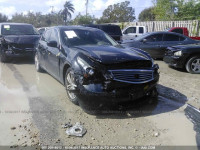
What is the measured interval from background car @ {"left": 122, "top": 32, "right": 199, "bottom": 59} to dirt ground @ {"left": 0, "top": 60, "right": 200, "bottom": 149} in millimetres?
4507

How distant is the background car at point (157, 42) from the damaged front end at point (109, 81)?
632cm

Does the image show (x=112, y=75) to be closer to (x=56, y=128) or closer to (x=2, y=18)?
(x=56, y=128)

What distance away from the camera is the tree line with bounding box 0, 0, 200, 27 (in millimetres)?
29875

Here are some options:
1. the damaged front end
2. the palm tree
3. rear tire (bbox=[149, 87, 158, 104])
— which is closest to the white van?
rear tire (bbox=[149, 87, 158, 104])

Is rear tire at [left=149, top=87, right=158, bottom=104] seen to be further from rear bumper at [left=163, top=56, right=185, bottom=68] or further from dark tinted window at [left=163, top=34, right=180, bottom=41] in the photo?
dark tinted window at [left=163, top=34, right=180, bottom=41]

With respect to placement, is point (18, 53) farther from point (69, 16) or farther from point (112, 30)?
point (69, 16)

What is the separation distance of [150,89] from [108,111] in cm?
95

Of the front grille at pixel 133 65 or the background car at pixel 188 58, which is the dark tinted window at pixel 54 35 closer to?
the front grille at pixel 133 65

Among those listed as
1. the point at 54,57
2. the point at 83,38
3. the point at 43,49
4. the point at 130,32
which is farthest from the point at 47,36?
the point at 130,32

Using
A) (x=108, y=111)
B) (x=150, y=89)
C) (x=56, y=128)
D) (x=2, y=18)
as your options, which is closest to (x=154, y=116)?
(x=150, y=89)

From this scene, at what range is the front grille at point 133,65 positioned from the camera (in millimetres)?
3979

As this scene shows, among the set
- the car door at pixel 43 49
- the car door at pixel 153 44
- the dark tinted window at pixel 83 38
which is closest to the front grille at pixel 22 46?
the car door at pixel 43 49

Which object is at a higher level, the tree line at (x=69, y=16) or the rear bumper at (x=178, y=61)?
the tree line at (x=69, y=16)

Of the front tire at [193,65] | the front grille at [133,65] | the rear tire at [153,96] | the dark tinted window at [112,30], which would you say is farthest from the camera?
the dark tinted window at [112,30]
